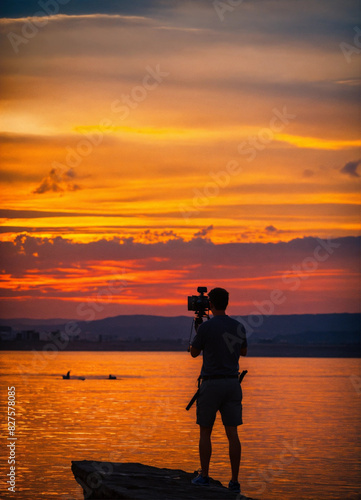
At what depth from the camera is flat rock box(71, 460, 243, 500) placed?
9789 millimetres

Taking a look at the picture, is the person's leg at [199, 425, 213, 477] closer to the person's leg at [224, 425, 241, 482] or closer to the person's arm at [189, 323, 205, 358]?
the person's leg at [224, 425, 241, 482]

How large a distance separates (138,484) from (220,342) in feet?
7.25

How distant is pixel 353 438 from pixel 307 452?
639 centimetres

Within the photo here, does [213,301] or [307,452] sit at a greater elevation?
[213,301]

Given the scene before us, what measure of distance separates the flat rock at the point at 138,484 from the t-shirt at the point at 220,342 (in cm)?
146

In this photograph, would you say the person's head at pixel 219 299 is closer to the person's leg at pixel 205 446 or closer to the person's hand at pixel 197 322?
the person's hand at pixel 197 322

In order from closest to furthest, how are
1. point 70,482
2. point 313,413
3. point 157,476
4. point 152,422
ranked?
point 157,476 < point 70,482 < point 152,422 < point 313,413

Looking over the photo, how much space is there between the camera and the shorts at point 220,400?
9.95m

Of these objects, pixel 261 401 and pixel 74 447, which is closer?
pixel 74 447

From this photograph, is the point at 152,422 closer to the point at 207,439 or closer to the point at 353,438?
the point at 353,438

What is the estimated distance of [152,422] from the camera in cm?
3697

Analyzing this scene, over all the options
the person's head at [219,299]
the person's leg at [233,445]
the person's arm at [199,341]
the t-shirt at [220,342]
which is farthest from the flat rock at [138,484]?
the person's head at [219,299]

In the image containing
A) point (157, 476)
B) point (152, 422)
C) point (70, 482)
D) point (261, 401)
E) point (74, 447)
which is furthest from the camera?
point (261, 401)

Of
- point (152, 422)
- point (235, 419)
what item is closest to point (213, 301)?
point (235, 419)
